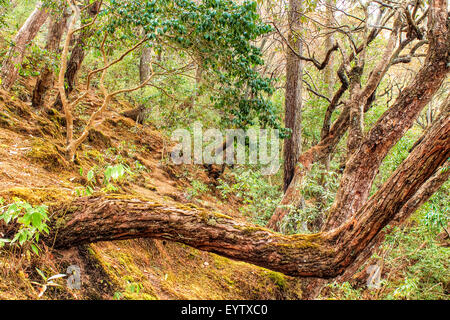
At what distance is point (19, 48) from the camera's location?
261 inches

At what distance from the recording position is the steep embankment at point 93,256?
99.2 inches

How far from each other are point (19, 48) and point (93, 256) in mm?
5784

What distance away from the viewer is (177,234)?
2803 mm

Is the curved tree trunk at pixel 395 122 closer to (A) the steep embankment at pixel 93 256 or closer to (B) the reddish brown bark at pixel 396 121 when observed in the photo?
(B) the reddish brown bark at pixel 396 121

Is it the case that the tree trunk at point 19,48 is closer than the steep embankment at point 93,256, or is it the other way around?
the steep embankment at point 93,256

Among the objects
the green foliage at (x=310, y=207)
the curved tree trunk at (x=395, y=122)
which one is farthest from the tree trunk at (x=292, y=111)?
the curved tree trunk at (x=395, y=122)

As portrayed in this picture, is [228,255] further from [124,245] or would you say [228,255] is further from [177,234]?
[124,245]

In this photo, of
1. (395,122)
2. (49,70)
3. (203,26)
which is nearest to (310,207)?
(395,122)

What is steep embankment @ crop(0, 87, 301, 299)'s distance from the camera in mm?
2519

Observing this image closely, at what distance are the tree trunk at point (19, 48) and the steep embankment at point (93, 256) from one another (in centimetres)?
73

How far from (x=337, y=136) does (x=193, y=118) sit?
4.15 metres

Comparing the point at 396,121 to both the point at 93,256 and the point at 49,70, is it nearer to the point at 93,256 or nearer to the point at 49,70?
the point at 93,256

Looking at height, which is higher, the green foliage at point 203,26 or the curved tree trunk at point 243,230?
the green foliage at point 203,26

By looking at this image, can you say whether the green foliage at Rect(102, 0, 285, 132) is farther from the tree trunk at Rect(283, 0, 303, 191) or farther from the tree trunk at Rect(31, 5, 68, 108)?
the tree trunk at Rect(31, 5, 68, 108)
